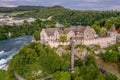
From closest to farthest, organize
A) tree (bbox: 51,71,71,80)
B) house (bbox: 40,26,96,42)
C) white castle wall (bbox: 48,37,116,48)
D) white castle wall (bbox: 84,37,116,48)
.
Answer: tree (bbox: 51,71,71,80) → white castle wall (bbox: 48,37,116,48) → white castle wall (bbox: 84,37,116,48) → house (bbox: 40,26,96,42)

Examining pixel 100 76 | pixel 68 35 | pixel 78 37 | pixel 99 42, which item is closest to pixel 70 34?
pixel 68 35

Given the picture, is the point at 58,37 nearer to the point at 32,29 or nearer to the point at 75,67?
the point at 75,67

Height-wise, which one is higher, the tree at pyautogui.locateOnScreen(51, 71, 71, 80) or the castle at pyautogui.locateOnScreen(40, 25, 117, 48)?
the castle at pyautogui.locateOnScreen(40, 25, 117, 48)

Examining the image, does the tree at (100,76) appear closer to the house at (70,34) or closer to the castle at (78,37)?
the castle at (78,37)

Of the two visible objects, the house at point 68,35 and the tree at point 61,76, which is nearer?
the tree at point 61,76

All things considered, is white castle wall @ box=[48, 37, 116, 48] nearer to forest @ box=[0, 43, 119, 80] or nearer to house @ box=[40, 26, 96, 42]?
house @ box=[40, 26, 96, 42]

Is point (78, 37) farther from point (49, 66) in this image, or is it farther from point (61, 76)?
point (61, 76)

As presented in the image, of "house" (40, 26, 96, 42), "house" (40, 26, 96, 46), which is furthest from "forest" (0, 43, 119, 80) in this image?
"house" (40, 26, 96, 42)

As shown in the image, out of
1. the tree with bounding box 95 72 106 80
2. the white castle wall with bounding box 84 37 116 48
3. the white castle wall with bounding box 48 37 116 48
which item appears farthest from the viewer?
the white castle wall with bounding box 84 37 116 48

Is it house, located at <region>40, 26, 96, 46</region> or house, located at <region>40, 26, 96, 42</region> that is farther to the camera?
house, located at <region>40, 26, 96, 42</region>

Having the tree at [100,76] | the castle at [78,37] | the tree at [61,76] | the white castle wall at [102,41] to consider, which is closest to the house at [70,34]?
the castle at [78,37]
